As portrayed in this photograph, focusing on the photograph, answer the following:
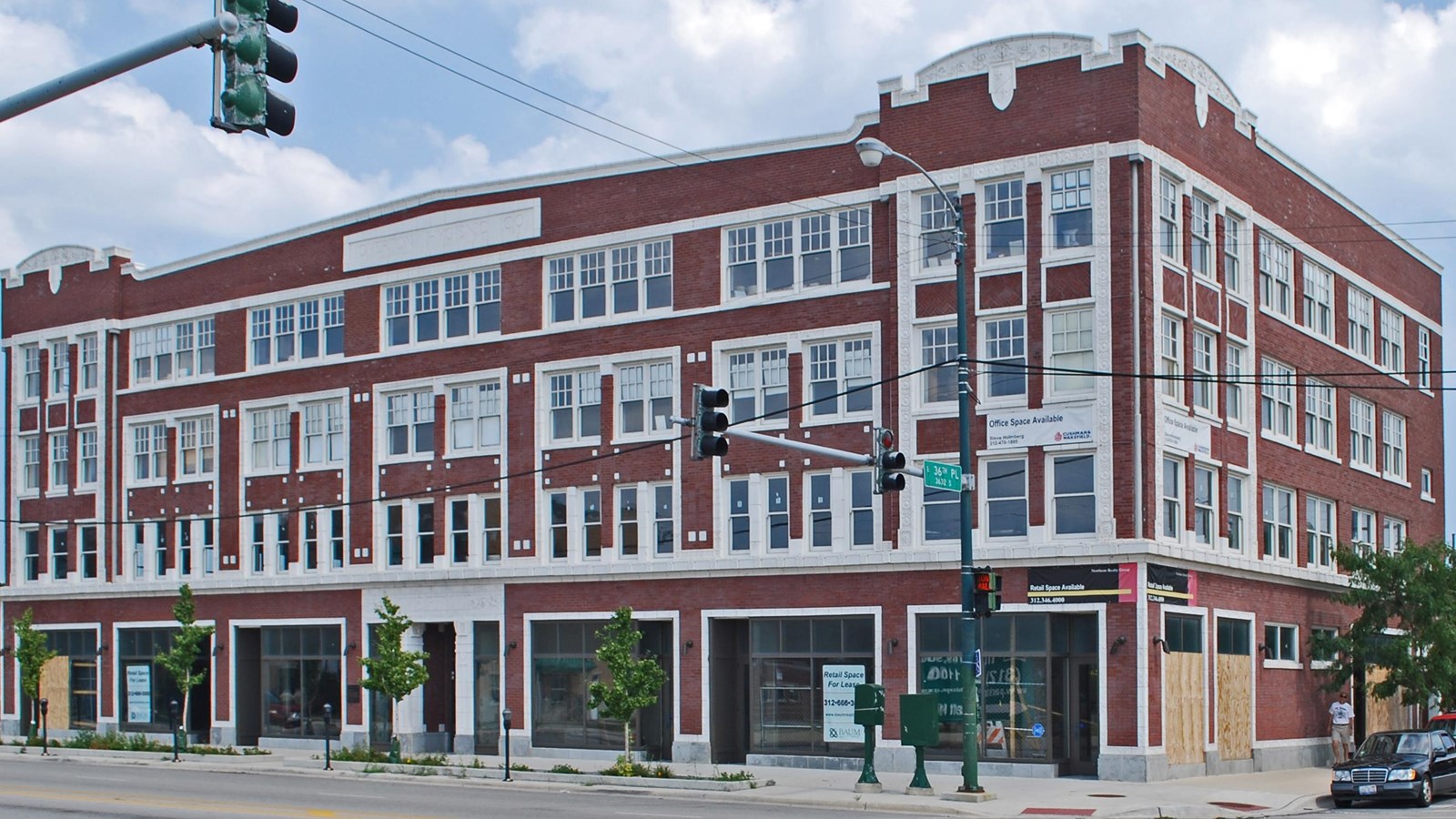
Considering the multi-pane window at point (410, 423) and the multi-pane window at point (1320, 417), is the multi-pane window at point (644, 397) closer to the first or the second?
the multi-pane window at point (410, 423)

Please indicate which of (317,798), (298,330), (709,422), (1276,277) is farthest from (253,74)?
Result: (298,330)

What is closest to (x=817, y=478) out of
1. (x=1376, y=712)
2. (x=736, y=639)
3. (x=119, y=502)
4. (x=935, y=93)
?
(x=736, y=639)

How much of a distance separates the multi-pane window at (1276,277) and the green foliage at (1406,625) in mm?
6015

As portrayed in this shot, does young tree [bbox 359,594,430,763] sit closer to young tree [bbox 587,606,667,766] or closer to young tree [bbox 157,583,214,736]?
young tree [bbox 587,606,667,766]

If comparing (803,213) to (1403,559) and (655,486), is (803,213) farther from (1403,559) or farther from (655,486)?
(1403,559)

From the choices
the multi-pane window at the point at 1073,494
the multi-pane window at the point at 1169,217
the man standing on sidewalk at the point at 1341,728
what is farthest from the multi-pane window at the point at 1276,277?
the man standing on sidewalk at the point at 1341,728

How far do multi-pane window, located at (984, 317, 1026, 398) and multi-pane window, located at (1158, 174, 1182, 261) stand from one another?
10.9ft

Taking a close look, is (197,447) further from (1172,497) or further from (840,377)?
(1172,497)

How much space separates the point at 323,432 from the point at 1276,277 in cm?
2534

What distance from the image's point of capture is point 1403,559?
40.5 metres

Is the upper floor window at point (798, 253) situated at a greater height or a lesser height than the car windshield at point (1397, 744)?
greater

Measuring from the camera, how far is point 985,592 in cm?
2906

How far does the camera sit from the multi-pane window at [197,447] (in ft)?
167

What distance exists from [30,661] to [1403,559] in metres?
36.9
